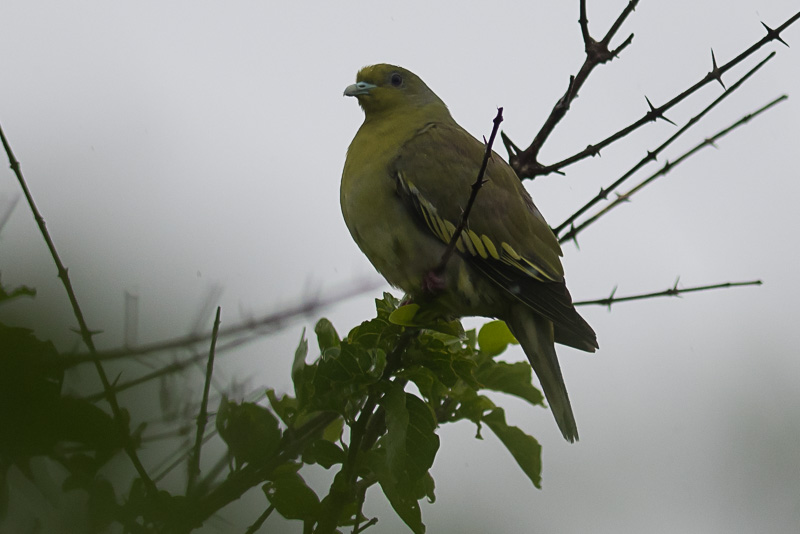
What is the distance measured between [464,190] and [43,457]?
3.04 metres

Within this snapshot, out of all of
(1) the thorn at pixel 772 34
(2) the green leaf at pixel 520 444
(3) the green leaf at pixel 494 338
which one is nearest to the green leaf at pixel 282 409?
(2) the green leaf at pixel 520 444

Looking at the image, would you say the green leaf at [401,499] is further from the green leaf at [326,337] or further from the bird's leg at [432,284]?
the bird's leg at [432,284]

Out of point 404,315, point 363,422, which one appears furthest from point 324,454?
point 404,315

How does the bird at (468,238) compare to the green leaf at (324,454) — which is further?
the bird at (468,238)

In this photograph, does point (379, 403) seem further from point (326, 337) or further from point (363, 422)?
point (326, 337)

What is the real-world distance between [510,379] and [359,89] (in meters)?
2.51

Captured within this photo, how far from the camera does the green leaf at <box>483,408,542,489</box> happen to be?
2648 millimetres

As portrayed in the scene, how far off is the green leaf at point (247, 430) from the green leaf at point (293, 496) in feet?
0.90

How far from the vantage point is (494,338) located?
294cm

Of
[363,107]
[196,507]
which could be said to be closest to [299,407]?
[196,507]

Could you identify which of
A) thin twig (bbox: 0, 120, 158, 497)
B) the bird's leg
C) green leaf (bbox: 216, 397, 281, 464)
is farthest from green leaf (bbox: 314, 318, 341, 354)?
thin twig (bbox: 0, 120, 158, 497)

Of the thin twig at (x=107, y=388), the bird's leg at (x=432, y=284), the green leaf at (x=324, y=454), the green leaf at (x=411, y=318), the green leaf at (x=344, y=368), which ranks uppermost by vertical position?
the bird's leg at (x=432, y=284)

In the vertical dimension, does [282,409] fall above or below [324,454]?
above

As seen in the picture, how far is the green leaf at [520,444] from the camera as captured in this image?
2.65m
